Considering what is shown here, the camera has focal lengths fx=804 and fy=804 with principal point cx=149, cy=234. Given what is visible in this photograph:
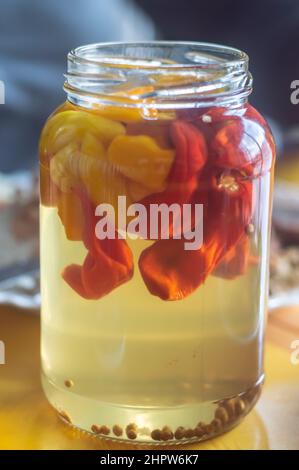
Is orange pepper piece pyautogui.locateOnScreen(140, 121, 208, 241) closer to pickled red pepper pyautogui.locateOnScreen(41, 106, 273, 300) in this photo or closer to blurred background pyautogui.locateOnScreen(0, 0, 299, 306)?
pickled red pepper pyautogui.locateOnScreen(41, 106, 273, 300)

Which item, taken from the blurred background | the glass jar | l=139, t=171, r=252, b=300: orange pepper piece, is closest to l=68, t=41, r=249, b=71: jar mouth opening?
the glass jar

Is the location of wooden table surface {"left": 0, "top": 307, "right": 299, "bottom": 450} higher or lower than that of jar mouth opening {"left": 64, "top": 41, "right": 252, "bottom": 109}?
lower

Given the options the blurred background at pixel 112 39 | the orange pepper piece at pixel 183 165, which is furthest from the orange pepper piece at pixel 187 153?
the blurred background at pixel 112 39

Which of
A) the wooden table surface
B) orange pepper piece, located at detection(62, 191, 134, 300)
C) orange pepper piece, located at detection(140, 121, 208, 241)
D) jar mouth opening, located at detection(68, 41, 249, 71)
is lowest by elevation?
the wooden table surface

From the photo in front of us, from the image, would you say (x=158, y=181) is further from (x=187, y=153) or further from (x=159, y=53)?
(x=159, y=53)

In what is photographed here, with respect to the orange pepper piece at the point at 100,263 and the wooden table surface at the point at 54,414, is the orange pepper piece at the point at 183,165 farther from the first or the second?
the wooden table surface at the point at 54,414
